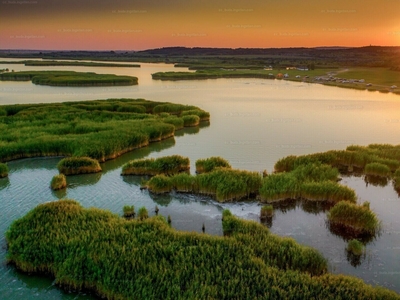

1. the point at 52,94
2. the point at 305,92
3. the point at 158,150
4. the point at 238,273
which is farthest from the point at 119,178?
the point at 305,92

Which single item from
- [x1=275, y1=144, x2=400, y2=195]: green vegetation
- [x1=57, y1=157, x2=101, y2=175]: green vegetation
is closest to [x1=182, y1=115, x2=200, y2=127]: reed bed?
[x1=57, y1=157, x2=101, y2=175]: green vegetation

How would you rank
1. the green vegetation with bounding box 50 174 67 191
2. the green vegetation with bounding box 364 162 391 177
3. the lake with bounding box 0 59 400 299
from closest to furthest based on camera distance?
1. the lake with bounding box 0 59 400 299
2. the green vegetation with bounding box 50 174 67 191
3. the green vegetation with bounding box 364 162 391 177

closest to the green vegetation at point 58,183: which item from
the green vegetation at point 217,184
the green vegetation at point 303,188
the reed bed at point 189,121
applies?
the green vegetation at point 217,184

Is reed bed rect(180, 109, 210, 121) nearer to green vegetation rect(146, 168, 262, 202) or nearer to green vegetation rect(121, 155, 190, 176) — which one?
green vegetation rect(121, 155, 190, 176)

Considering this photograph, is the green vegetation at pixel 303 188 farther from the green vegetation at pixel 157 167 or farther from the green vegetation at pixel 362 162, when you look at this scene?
the green vegetation at pixel 157 167

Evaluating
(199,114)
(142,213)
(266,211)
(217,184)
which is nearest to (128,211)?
(142,213)

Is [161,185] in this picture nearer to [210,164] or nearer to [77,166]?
[210,164]
